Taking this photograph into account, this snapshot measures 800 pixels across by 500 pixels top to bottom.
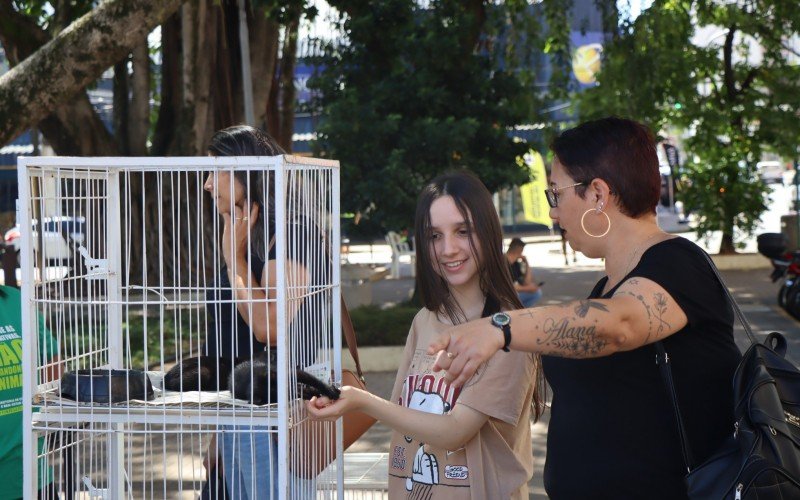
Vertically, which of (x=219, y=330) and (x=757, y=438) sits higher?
(x=219, y=330)

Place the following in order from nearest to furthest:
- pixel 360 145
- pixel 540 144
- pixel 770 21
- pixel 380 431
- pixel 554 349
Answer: pixel 554 349
pixel 380 431
pixel 360 145
pixel 540 144
pixel 770 21

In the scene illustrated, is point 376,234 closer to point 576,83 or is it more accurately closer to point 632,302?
point 576,83

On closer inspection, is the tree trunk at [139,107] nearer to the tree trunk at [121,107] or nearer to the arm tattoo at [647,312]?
the tree trunk at [121,107]

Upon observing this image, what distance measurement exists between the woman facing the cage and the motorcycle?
10.9 metres

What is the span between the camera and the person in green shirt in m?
3.54

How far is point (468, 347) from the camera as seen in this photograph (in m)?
1.93

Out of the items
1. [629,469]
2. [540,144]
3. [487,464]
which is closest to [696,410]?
[629,469]

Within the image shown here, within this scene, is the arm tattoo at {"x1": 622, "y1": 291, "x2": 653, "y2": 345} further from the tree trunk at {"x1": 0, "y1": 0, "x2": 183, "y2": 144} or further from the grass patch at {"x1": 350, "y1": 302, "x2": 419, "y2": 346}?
the grass patch at {"x1": 350, "y1": 302, "x2": 419, "y2": 346}

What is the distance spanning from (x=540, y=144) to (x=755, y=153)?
7.64 m

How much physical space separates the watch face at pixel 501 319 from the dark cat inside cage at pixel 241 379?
0.84 m

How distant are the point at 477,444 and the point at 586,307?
0.90 m

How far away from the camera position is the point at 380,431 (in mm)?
7926

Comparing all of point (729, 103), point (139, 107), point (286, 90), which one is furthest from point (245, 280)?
point (729, 103)

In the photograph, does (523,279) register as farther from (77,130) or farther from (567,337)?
(567,337)
